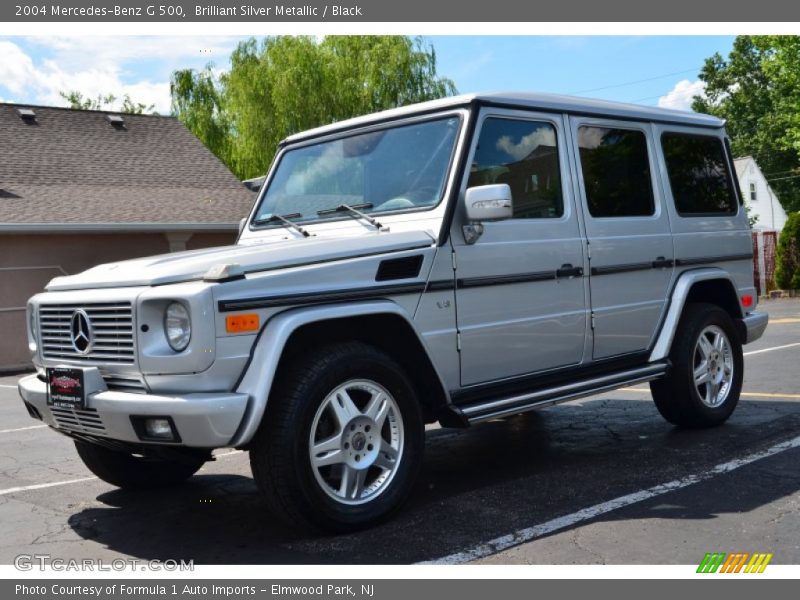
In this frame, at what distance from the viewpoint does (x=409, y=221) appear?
5.21m

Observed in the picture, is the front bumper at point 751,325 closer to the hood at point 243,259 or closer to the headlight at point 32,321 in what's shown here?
the hood at point 243,259

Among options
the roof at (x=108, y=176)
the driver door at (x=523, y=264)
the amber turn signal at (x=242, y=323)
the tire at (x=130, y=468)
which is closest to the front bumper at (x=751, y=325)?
the driver door at (x=523, y=264)

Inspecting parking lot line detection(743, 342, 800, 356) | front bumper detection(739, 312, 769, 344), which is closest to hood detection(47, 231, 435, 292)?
front bumper detection(739, 312, 769, 344)

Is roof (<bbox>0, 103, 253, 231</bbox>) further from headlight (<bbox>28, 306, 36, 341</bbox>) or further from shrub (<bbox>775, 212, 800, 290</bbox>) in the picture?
headlight (<bbox>28, 306, 36, 341</bbox>)

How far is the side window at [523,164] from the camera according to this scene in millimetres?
5418

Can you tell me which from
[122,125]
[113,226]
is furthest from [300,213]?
[122,125]

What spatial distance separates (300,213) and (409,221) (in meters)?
0.98

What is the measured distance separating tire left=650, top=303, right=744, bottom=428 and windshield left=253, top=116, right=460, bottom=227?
238 cm

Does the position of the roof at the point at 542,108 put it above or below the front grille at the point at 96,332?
above

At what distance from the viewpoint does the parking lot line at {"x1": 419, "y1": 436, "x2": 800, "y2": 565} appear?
418 cm

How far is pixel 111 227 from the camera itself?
1953 centimetres

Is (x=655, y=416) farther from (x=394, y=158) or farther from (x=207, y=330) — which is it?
(x=207, y=330)

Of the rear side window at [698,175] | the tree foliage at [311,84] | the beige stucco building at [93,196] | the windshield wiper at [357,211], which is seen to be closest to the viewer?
the windshield wiper at [357,211]

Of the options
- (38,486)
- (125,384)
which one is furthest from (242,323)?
(38,486)
